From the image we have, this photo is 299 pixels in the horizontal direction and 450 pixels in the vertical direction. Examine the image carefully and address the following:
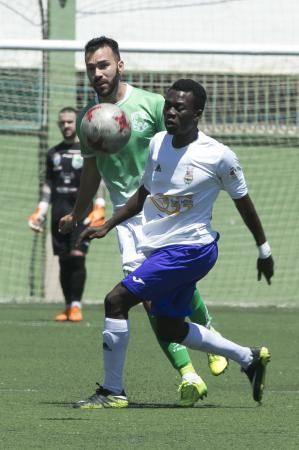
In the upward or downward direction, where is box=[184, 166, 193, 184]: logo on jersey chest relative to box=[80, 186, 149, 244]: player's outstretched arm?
upward

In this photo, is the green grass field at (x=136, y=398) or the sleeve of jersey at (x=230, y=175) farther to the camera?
the sleeve of jersey at (x=230, y=175)

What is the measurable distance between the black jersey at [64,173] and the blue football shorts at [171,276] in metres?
6.36

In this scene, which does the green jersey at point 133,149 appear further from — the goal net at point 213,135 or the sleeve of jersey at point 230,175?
the goal net at point 213,135

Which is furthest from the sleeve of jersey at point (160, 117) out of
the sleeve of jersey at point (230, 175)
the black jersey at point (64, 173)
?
the black jersey at point (64, 173)

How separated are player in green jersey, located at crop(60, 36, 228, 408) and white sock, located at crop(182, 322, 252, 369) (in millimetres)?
550

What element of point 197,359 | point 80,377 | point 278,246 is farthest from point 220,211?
point 80,377

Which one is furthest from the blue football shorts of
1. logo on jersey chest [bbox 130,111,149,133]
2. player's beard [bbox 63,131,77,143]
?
player's beard [bbox 63,131,77,143]

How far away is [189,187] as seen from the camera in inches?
283

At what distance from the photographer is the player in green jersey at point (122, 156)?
7883 millimetres

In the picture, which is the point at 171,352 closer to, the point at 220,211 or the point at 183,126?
the point at 183,126

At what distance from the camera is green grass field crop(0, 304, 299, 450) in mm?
6082

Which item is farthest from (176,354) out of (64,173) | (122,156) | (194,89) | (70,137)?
(64,173)

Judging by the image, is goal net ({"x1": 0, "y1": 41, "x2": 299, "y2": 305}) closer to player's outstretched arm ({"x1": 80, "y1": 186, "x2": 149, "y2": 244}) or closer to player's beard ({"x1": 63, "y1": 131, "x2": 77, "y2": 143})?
player's beard ({"x1": 63, "y1": 131, "x2": 77, "y2": 143})

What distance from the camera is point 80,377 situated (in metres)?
8.82
